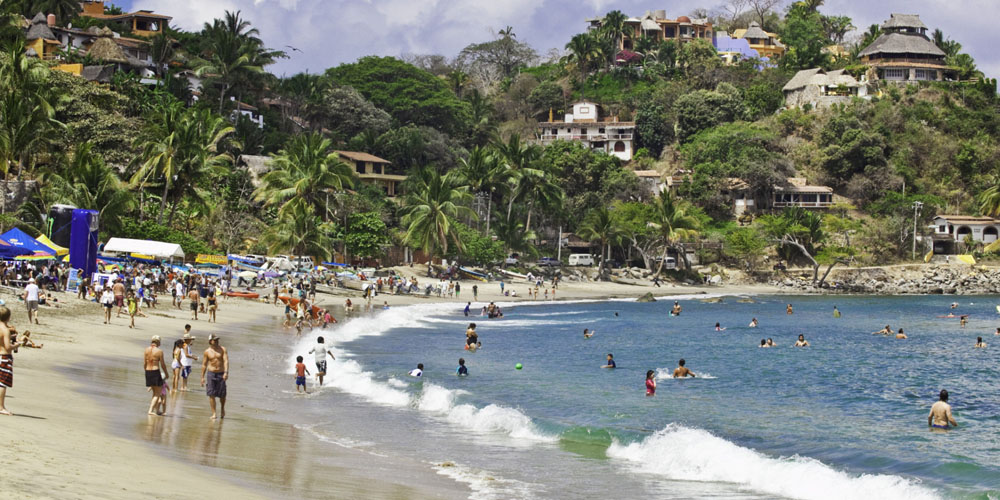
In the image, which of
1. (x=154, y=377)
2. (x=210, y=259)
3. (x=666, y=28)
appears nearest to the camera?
(x=154, y=377)

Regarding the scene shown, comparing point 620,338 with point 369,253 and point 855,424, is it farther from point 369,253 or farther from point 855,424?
point 369,253

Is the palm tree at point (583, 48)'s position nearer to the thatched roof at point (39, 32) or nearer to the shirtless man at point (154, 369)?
the thatched roof at point (39, 32)

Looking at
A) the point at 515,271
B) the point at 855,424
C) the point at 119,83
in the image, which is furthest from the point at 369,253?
the point at 855,424

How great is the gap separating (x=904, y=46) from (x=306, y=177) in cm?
7253

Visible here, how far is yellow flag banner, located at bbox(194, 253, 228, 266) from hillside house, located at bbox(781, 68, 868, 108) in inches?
2749

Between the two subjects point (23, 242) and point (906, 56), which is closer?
point (23, 242)

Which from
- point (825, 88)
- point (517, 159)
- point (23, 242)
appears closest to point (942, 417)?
point (23, 242)

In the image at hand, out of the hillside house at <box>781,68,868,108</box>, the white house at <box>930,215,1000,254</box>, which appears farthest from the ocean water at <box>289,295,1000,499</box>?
the hillside house at <box>781,68,868,108</box>

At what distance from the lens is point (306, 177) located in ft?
184

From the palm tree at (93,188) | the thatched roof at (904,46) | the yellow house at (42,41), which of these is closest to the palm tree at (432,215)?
the palm tree at (93,188)

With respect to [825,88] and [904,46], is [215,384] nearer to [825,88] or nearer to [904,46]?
[825,88]

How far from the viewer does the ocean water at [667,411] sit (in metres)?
14.2

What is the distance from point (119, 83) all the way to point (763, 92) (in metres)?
67.8

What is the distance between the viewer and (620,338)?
39188 millimetres
